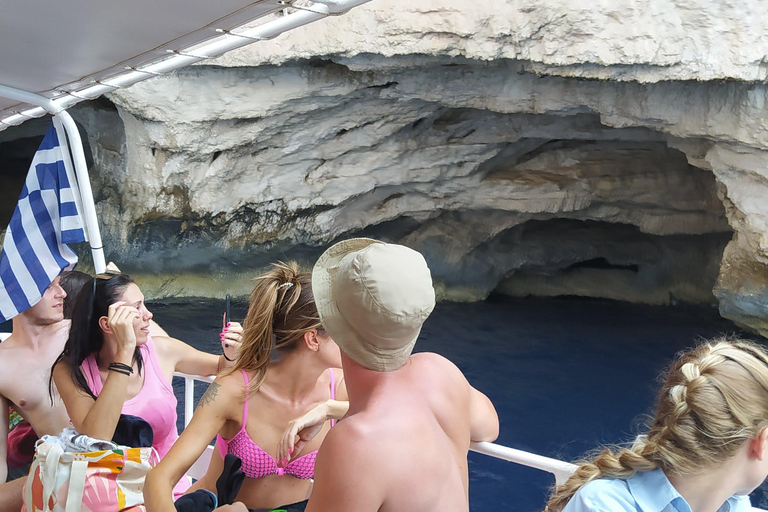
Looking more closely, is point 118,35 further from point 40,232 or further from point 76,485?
point 76,485

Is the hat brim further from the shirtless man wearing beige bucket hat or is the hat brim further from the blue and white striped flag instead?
the blue and white striped flag

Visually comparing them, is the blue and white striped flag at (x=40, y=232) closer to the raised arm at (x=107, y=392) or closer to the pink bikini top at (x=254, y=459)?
the raised arm at (x=107, y=392)

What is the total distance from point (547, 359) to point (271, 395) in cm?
623

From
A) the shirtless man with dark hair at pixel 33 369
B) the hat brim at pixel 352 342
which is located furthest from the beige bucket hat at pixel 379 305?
the shirtless man with dark hair at pixel 33 369

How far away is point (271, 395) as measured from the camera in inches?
65.9

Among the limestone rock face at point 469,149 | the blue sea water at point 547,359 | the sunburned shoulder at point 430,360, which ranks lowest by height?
the blue sea water at point 547,359

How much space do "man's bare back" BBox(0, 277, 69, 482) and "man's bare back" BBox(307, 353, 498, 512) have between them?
1366 millimetres

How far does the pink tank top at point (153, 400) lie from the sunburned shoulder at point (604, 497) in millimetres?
1172

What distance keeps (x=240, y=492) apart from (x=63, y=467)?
Result: 0.42 m

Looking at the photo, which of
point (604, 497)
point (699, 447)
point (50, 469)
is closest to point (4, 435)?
point (50, 469)

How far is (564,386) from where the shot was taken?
22.1 ft

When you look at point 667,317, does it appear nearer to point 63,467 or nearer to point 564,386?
point 564,386

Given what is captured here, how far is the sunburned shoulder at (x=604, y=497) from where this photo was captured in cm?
118

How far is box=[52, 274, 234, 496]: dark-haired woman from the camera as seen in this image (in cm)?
175
